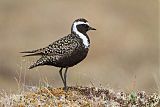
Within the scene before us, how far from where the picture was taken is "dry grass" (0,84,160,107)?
13859 millimetres

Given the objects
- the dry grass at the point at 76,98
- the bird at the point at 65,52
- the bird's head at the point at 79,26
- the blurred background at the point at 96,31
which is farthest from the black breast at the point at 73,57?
the blurred background at the point at 96,31

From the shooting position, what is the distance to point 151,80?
30.9m

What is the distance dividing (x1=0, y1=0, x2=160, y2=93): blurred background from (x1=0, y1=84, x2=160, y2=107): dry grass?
16098 millimetres

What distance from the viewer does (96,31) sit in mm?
35594

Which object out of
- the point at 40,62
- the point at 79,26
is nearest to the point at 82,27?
the point at 79,26

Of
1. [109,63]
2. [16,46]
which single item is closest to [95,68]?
[109,63]

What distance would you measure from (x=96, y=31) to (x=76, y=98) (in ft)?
70.6

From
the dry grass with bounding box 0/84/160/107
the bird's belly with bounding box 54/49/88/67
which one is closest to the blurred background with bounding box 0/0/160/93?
the dry grass with bounding box 0/84/160/107

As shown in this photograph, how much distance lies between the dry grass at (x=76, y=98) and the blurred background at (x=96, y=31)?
52.8 feet

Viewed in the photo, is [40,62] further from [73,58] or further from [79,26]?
[79,26]

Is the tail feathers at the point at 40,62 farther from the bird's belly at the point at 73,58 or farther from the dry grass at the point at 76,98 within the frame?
the dry grass at the point at 76,98

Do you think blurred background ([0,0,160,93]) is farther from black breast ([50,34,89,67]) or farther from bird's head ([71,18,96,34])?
black breast ([50,34,89,67])

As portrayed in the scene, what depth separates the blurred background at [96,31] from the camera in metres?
32.7

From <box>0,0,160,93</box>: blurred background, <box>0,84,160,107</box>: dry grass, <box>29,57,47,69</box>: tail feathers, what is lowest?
<box>0,84,160,107</box>: dry grass
